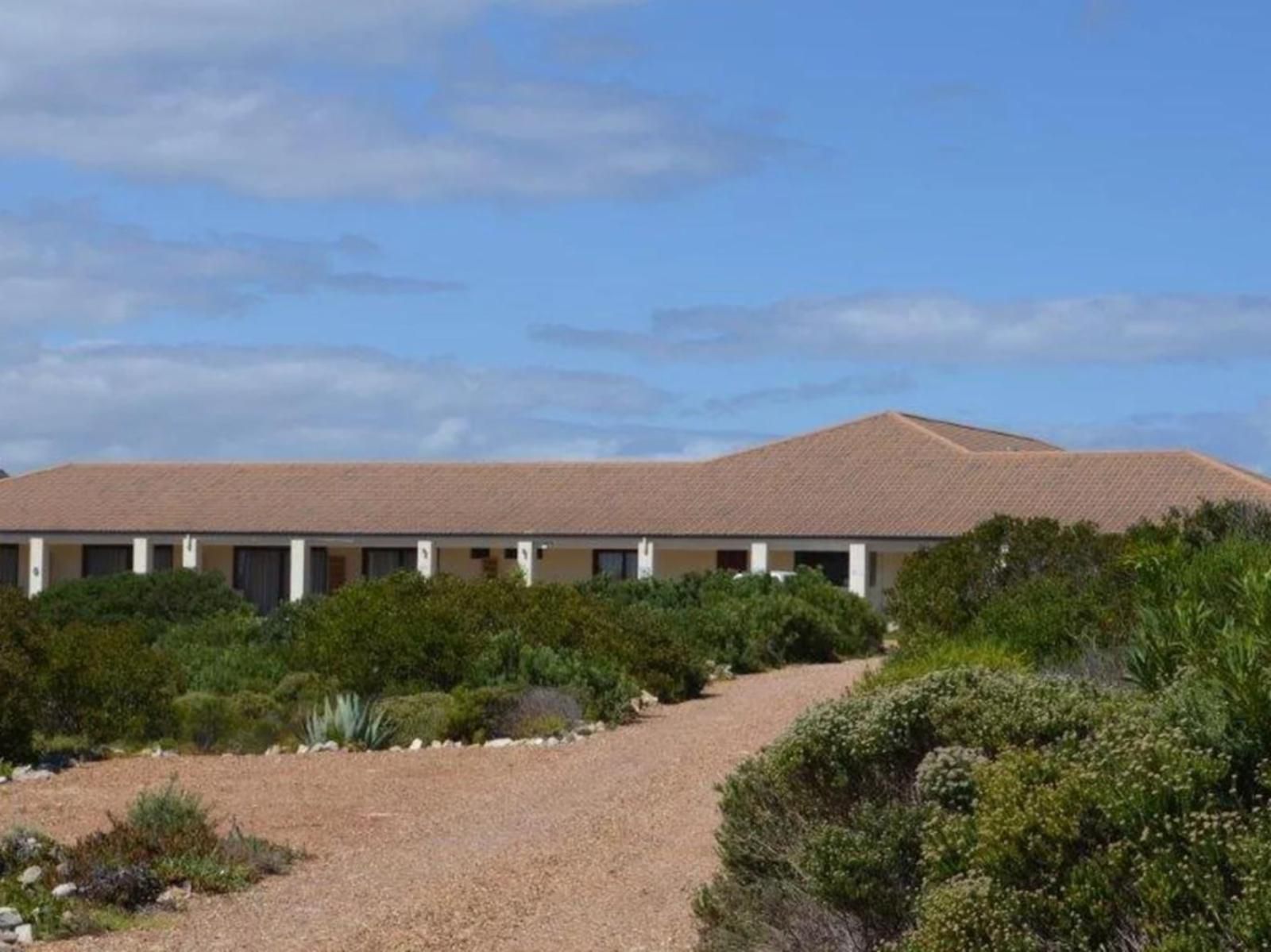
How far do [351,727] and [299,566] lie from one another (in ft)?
108

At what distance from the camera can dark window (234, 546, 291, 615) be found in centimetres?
5541

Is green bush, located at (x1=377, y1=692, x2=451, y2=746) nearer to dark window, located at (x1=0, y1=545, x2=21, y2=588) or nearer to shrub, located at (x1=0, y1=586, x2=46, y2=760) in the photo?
shrub, located at (x1=0, y1=586, x2=46, y2=760)

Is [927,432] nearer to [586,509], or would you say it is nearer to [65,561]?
[586,509]

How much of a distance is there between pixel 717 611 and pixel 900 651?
443 inches

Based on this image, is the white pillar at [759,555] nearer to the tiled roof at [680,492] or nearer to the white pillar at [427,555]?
the tiled roof at [680,492]

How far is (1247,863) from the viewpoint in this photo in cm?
730

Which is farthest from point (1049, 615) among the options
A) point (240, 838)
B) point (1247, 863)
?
point (1247, 863)

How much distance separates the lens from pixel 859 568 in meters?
47.8

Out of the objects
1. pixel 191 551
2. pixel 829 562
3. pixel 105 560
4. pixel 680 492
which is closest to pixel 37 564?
pixel 105 560

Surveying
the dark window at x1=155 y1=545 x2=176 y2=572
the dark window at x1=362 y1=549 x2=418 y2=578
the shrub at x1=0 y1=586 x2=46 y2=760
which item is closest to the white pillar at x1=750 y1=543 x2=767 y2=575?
the dark window at x1=362 y1=549 x2=418 y2=578

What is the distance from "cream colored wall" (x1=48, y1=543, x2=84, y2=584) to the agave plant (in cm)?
3720

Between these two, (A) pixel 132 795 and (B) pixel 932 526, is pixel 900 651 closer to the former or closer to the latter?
(A) pixel 132 795

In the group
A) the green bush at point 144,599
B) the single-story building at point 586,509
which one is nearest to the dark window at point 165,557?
the single-story building at point 586,509

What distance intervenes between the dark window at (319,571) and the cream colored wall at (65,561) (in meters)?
6.96
